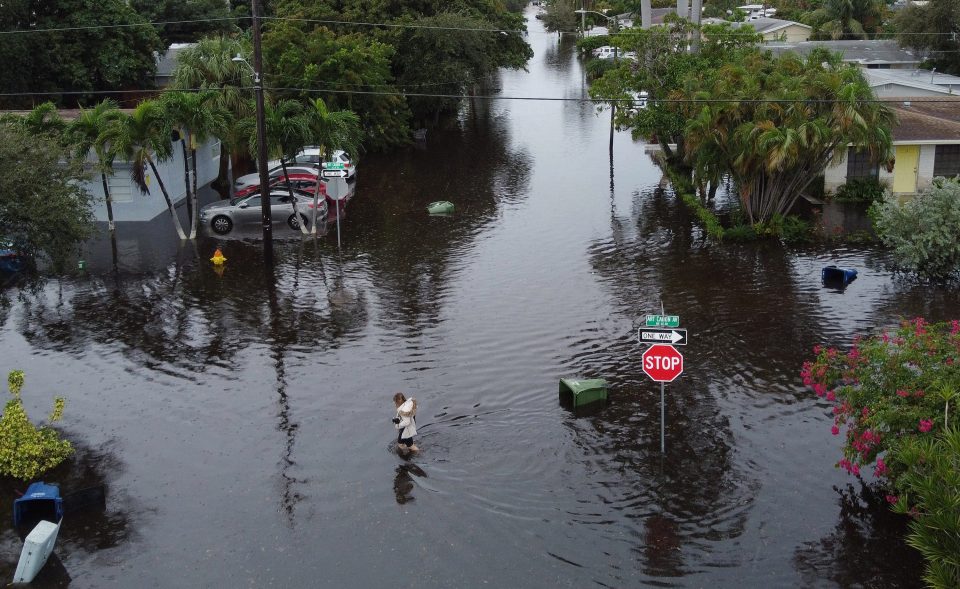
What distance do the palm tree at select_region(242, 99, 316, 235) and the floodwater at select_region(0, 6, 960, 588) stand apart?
296cm

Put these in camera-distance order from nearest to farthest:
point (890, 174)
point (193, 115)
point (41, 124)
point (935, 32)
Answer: point (193, 115) → point (41, 124) → point (890, 174) → point (935, 32)

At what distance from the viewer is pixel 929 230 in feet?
76.7

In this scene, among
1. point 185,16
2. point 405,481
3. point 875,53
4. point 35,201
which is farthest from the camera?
point 185,16

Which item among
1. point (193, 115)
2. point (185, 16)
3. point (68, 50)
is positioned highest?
point (185, 16)

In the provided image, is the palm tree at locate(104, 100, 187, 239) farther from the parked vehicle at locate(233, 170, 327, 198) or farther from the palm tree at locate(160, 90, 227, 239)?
the parked vehicle at locate(233, 170, 327, 198)

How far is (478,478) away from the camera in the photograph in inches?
579

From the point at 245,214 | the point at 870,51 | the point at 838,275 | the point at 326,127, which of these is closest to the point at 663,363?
the point at 838,275

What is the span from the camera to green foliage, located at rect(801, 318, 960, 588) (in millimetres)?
9953

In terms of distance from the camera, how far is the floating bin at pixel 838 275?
78.0 ft

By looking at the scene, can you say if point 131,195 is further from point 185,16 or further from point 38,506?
point 185,16

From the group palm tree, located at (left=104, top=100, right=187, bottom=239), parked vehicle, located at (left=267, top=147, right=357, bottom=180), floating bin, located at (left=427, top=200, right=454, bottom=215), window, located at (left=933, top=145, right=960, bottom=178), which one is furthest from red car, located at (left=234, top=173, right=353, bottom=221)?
window, located at (left=933, top=145, right=960, bottom=178)

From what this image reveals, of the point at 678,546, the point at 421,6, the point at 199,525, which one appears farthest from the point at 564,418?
the point at 421,6

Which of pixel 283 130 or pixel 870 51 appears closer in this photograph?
pixel 283 130

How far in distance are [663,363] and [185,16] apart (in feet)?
175
